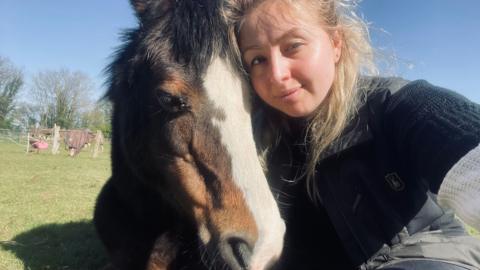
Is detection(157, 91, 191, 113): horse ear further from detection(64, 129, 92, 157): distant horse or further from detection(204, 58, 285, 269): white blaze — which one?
detection(64, 129, 92, 157): distant horse

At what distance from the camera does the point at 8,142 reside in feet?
109

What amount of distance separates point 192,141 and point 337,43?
97 centimetres

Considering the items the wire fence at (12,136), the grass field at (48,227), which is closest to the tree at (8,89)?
the wire fence at (12,136)

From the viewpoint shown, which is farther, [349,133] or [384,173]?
[349,133]

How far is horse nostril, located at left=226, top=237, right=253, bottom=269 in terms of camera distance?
5.34ft

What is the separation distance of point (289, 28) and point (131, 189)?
4.85 feet

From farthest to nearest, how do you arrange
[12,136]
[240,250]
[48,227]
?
[12,136] → [48,227] → [240,250]

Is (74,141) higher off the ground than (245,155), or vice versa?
(245,155)

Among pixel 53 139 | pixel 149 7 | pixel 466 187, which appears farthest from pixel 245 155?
pixel 53 139

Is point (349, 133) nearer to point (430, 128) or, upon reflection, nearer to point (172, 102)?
point (430, 128)

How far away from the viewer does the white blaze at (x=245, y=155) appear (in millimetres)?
1610

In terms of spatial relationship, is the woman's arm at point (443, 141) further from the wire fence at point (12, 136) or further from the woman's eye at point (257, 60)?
the wire fence at point (12, 136)

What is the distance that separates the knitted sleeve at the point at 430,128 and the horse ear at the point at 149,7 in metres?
1.39

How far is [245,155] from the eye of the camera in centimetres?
179
